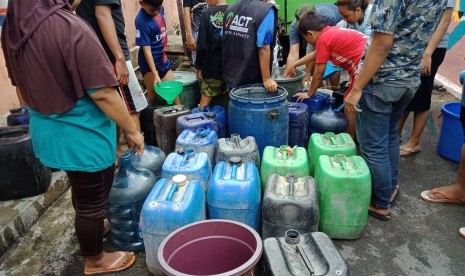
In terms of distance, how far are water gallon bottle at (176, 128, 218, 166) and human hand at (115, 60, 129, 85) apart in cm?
71

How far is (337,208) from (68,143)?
1.93 m

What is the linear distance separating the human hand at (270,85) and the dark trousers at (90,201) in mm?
1934

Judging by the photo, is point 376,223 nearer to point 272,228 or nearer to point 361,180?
point 361,180

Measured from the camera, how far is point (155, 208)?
234cm

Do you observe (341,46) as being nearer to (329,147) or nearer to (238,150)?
(329,147)

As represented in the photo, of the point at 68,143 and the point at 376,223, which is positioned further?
the point at 376,223

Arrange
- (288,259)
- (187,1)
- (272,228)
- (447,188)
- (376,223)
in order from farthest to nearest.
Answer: (187,1)
(447,188)
(376,223)
(272,228)
(288,259)

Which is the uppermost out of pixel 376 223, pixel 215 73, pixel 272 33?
pixel 272 33

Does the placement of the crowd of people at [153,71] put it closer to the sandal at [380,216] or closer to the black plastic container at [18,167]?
the sandal at [380,216]

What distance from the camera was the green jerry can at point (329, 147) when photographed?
3.09 meters

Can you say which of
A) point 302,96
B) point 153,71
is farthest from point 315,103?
point 153,71

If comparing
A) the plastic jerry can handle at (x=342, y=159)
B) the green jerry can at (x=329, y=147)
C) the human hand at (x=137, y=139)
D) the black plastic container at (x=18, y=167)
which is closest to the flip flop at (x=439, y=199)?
the green jerry can at (x=329, y=147)

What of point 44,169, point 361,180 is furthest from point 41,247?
point 361,180

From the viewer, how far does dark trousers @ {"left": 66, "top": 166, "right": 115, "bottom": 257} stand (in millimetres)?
2229
